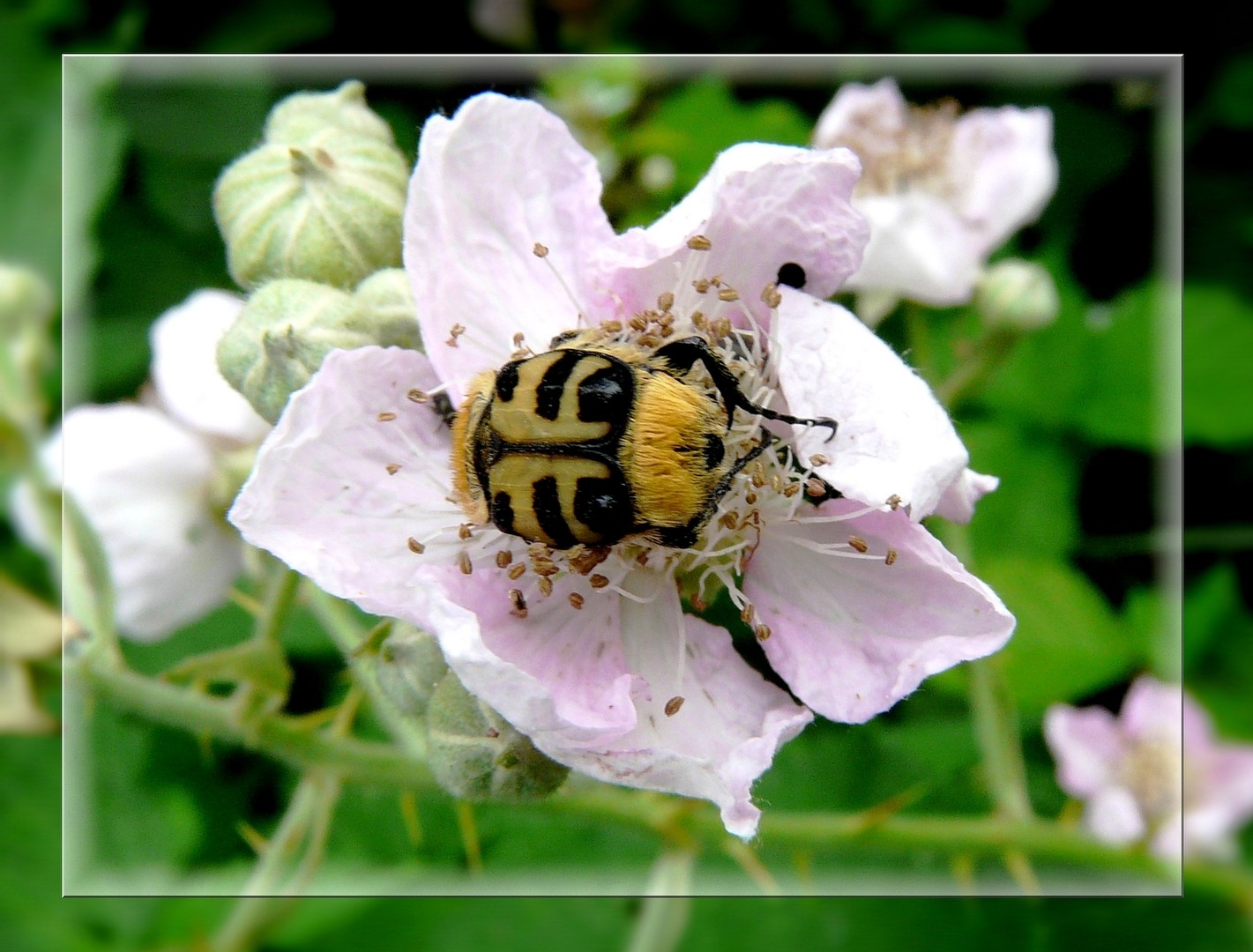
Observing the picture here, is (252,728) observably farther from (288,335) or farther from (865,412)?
(865,412)

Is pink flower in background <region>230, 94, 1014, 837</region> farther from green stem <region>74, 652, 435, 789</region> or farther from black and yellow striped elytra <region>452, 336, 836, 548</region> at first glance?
green stem <region>74, 652, 435, 789</region>

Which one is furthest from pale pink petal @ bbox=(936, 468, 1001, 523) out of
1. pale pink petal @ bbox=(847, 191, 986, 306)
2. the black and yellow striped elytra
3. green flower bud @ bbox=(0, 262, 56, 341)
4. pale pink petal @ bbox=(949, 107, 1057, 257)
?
green flower bud @ bbox=(0, 262, 56, 341)

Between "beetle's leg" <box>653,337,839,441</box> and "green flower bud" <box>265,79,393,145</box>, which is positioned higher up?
"green flower bud" <box>265,79,393,145</box>

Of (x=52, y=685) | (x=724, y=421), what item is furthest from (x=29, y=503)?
(x=724, y=421)

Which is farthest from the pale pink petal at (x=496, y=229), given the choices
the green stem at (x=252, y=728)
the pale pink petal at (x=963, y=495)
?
the green stem at (x=252, y=728)

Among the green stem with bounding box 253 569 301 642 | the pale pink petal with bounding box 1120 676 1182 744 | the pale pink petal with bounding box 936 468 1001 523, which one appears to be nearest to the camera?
the pale pink petal with bounding box 936 468 1001 523

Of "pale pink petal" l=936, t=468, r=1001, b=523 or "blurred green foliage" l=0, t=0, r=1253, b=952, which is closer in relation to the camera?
"pale pink petal" l=936, t=468, r=1001, b=523

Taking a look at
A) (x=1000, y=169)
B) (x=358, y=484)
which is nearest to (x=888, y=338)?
(x=1000, y=169)
